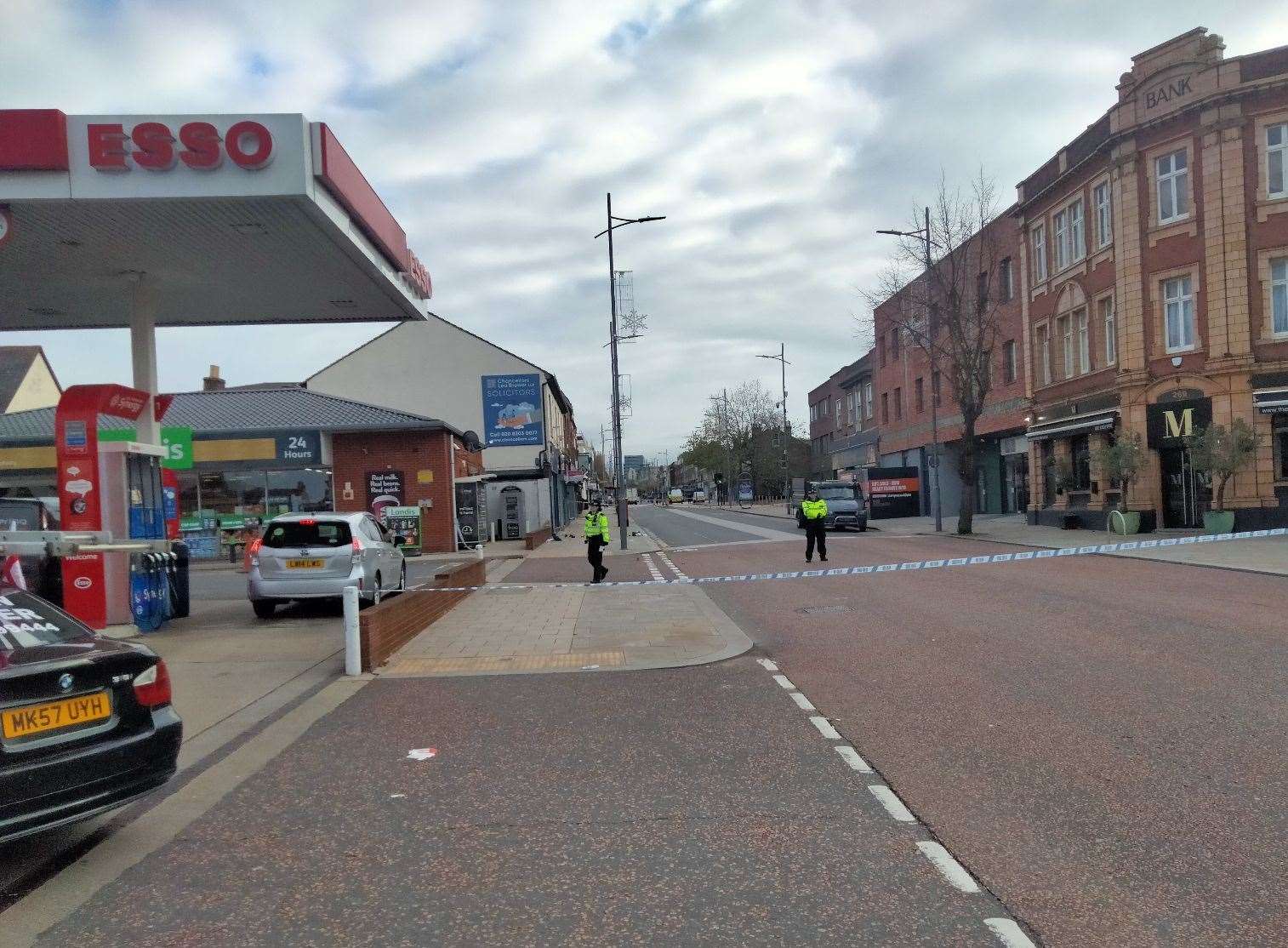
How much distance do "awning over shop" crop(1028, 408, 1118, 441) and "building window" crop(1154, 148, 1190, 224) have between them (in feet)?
18.0

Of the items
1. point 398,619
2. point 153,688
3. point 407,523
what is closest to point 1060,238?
point 407,523

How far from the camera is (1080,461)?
3125cm

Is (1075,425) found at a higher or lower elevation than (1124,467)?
higher

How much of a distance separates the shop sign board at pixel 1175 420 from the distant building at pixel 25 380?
51.9m

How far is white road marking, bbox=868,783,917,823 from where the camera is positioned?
190 inches

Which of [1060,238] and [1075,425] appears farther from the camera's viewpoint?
[1060,238]

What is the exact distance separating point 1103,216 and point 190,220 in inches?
1031

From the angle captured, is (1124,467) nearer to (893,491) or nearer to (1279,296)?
(1279,296)

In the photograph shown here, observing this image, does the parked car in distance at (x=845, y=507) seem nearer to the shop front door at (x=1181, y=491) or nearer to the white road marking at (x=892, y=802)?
the shop front door at (x=1181, y=491)

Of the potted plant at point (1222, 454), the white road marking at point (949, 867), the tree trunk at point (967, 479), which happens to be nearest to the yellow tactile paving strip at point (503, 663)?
the white road marking at point (949, 867)

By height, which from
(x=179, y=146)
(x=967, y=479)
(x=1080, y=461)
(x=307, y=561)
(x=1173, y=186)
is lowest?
(x=307, y=561)

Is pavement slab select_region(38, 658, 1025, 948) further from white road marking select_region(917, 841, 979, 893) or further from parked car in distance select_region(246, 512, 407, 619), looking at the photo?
parked car in distance select_region(246, 512, 407, 619)

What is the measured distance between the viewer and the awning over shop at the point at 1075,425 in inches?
1125

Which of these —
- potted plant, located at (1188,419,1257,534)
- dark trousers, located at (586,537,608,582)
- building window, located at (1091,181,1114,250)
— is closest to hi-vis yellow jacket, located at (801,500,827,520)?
dark trousers, located at (586,537,608,582)
